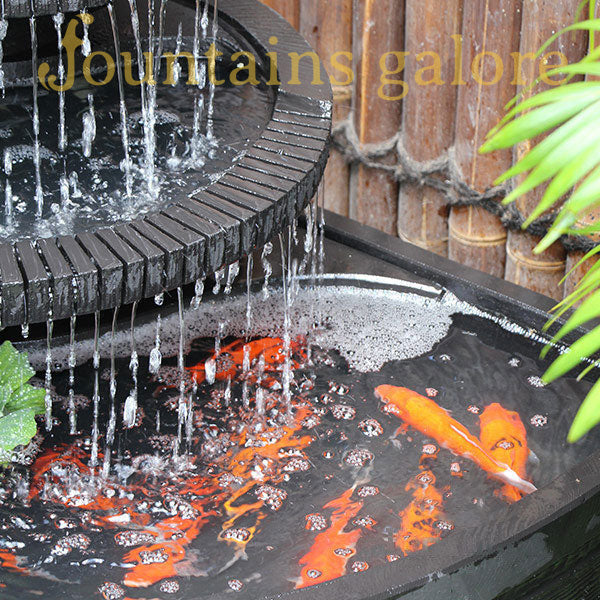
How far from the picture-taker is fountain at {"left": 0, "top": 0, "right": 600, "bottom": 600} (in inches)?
86.0

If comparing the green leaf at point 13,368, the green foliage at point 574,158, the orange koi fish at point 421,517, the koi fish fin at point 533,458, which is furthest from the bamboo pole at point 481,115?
the green foliage at point 574,158

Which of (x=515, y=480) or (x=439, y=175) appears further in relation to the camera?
(x=439, y=175)

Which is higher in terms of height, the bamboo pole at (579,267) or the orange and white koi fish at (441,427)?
the bamboo pole at (579,267)

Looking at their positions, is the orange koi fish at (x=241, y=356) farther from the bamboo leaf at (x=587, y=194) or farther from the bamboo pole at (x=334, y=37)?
the bamboo leaf at (x=587, y=194)

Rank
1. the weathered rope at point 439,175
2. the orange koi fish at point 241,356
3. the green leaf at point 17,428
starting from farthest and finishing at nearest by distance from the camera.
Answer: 1. the weathered rope at point 439,175
2. the orange koi fish at point 241,356
3. the green leaf at point 17,428

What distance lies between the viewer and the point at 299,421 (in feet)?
8.93

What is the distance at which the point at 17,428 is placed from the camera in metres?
2.40

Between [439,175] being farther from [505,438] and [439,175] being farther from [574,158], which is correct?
[574,158]

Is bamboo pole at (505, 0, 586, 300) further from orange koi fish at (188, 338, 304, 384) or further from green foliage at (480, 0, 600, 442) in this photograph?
green foliage at (480, 0, 600, 442)

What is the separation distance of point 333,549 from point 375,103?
77.9 inches

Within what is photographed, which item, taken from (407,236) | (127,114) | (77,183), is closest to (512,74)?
(407,236)

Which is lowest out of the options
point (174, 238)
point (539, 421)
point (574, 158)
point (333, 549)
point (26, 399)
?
point (333, 549)

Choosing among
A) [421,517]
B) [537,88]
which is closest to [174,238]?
[421,517]

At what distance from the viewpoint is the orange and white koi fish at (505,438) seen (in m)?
2.57
